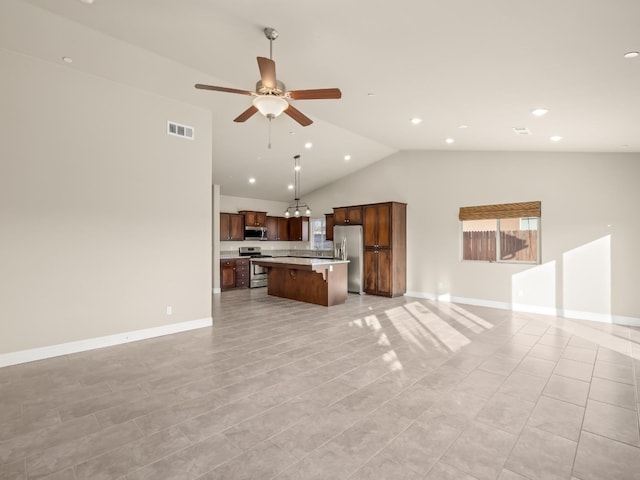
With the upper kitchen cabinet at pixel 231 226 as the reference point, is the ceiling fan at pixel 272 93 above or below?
above

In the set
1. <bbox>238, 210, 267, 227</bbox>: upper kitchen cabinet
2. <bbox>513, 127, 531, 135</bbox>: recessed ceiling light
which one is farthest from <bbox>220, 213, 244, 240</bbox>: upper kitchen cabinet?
<bbox>513, 127, 531, 135</bbox>: recessed ceiling light

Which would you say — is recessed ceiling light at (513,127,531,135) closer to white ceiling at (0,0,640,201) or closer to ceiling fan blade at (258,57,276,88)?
white ceiling at (0,0,640,201)

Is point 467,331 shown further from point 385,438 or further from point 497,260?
point 385,438

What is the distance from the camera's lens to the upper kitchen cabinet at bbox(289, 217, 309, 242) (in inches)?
414

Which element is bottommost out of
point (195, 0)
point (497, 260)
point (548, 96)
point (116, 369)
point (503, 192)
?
point (116, 369)

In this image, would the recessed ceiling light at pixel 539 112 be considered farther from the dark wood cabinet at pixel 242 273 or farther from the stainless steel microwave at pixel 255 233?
the stainless steel microwave at pixel 255 233

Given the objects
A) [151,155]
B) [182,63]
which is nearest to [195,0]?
[182,63]

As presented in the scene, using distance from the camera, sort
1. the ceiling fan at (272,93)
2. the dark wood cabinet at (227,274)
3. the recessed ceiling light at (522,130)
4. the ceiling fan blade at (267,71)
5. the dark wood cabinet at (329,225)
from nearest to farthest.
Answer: the ceiling fan blade at (267,71)
the ceiling fan at (272,93)
the recessed ceiling light at (522,130)
the dark wood cabinet at (227,274)
the dark wood cabinet at (329,225)

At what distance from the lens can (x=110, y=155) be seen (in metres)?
4.14

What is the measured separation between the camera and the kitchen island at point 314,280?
21.2 feet

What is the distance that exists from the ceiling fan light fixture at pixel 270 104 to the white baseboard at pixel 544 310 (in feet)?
18.6

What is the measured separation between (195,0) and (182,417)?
10.9 feet

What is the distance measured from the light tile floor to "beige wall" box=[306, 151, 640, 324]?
109 cm

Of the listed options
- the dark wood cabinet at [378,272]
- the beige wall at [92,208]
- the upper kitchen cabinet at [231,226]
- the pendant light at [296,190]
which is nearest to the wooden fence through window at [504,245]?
the dark wood cabinet at [378,272]
